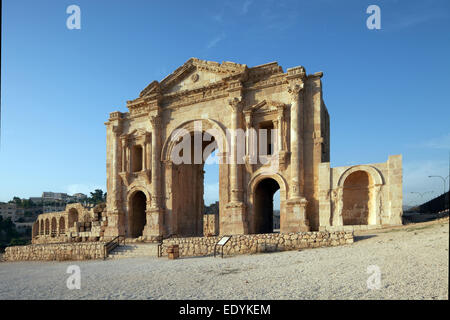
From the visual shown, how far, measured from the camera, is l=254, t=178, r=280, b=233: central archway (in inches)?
771

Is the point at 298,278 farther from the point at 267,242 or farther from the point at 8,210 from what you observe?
the point at 8,210

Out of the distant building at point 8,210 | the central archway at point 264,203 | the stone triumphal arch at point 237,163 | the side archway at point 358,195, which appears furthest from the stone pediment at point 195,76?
the distant building at point 8,210

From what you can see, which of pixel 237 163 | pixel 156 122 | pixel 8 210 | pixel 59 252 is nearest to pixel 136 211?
pixel 59 252

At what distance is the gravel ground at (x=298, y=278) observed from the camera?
251 inches

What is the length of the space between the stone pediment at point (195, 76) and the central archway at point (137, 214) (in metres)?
6.95

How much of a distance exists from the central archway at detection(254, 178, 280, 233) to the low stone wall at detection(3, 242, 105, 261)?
27.8ft

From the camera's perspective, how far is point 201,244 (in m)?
14.6

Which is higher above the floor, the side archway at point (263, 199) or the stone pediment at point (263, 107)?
the stone pediment at point (263, 107)

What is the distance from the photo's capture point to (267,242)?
44.1ft

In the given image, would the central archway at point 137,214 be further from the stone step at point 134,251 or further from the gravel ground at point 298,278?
the gravel ground at point 298,278
